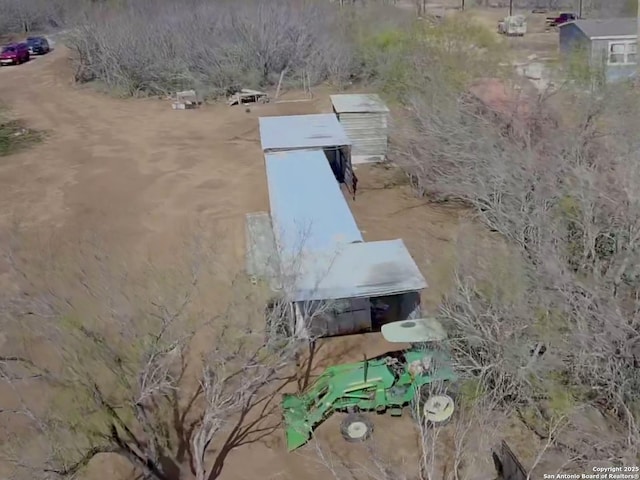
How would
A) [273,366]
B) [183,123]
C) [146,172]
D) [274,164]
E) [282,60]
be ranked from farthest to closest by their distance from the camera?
[282,60] → [183,123] → [146,172] → [274,164] → [273,366]

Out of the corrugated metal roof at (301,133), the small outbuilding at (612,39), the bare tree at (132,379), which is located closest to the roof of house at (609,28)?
the small outbuilding at (612,39)

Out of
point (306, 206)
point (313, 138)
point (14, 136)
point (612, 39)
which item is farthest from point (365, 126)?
point (14, 136)

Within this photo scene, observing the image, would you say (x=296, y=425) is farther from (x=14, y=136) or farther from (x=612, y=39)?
(x=612, y=39)

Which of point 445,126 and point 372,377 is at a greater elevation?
point 445,126

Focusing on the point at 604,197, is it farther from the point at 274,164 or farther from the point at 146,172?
the point at 146,172

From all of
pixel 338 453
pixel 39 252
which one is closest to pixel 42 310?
pixel 338 453

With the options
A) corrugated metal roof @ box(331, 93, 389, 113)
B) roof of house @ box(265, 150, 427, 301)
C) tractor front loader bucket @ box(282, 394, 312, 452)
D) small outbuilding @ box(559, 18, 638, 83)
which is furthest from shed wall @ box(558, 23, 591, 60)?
tractor front loader bucket @ box(282, 394, 312, 452)

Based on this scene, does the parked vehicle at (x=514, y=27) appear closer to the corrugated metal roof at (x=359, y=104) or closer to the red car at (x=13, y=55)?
the corrugated metal roof at (x=359, y=104)
